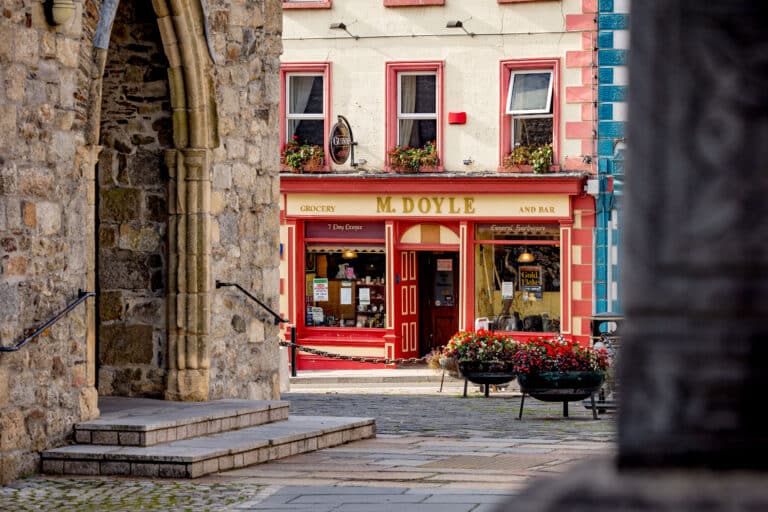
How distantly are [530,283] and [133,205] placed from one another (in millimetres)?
13211

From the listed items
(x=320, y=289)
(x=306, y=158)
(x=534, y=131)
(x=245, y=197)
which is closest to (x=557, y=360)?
(x=245, y=197)

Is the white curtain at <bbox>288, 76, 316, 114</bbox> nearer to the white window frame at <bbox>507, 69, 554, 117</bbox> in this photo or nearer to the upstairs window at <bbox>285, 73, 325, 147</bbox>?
the upstairs window at <bbox>285, 73, 325, 147</bbox>

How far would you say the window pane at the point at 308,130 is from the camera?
26.2 meters

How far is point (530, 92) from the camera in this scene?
25.0 meters

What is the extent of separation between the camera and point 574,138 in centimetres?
2475

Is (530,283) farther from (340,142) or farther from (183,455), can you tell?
(183,455)

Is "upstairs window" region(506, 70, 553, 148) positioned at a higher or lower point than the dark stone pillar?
higher

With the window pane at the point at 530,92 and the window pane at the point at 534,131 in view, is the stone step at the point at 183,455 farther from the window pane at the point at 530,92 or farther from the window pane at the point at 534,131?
the window pane at the point at 530,92

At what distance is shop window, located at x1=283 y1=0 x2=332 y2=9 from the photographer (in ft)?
84.5

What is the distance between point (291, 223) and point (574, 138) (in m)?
5.22

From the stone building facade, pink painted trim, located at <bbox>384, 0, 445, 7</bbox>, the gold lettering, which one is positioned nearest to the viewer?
the stone building facade

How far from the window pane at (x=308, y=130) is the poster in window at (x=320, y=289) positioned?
7.81 feet

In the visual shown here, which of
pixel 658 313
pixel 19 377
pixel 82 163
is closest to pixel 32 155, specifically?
pixel 82 163

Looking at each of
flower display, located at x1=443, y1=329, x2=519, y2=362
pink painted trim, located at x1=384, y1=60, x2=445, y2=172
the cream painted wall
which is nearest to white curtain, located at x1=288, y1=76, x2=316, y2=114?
the cream painted wall
